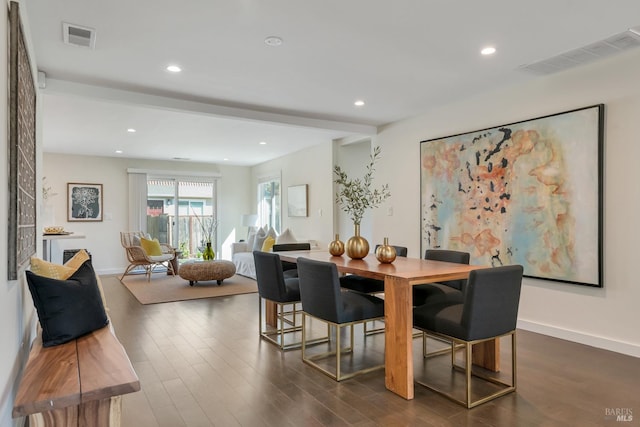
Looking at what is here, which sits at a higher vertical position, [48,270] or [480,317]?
[48,270]

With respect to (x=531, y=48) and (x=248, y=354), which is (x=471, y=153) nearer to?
(x=531, y=48)

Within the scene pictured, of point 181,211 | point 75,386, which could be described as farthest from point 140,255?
point 75,386

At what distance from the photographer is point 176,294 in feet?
19.5

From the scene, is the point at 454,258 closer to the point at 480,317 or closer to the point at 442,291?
the point at 442,291

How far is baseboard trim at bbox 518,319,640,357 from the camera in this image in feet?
10.6

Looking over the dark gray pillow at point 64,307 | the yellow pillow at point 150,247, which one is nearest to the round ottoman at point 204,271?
the yellow pillow at point 150,247

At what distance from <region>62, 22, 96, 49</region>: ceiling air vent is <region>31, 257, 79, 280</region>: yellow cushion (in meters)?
1.58

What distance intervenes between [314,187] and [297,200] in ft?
2.15

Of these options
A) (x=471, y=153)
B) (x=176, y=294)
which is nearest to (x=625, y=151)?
(x=471, y=153)

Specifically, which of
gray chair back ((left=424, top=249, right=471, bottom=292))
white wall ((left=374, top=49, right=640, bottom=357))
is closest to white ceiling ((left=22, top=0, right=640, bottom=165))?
white wall ((left=374, top=49, right=640, bottom=357))

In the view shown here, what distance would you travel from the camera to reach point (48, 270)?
7.47ft

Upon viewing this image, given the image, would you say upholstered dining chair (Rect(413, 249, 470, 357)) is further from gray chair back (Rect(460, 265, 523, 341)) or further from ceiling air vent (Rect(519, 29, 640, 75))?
ceiling air vent (Rect(519, 29, 640, 75))

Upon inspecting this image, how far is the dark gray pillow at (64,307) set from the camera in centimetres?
193

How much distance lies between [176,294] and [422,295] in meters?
3.96
